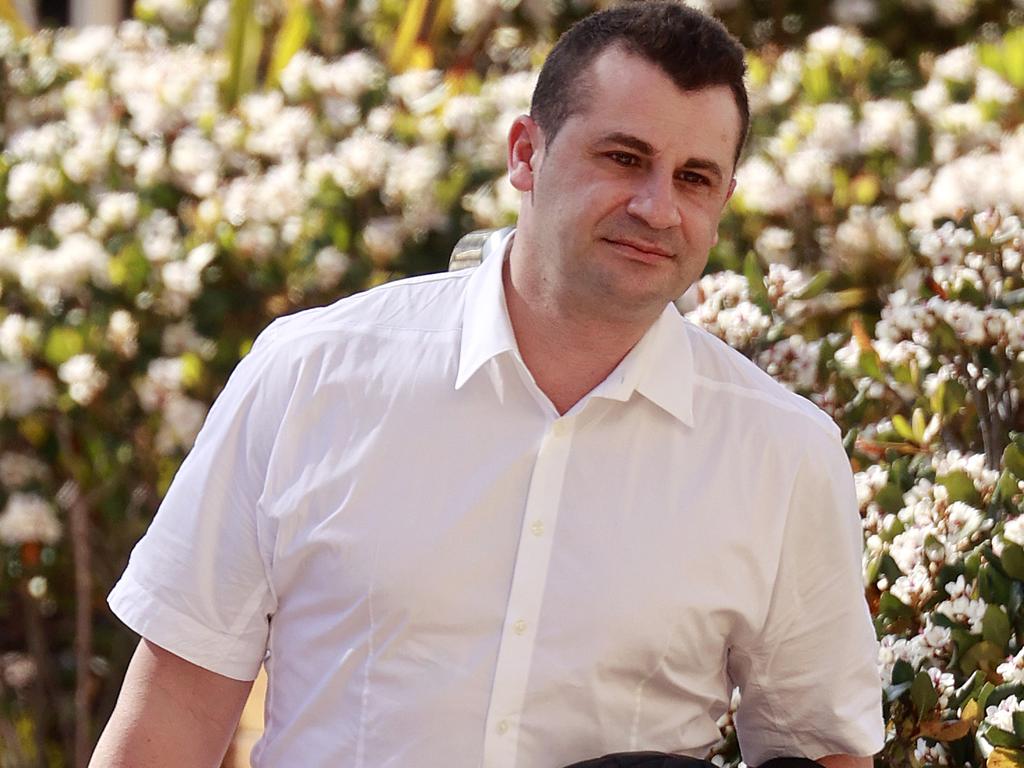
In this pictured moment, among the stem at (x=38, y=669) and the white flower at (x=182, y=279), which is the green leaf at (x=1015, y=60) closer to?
the white flower at (x=182, y=279)

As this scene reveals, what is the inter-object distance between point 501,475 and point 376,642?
279 millimetres

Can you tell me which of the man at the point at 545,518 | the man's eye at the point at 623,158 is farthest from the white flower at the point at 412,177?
the man's eye at the point at 623,158

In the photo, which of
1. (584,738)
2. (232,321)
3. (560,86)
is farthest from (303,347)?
(232,321)

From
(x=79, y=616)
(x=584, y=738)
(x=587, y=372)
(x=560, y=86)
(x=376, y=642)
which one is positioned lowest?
(x=79, y=616)

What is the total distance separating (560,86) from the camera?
2.16 meters

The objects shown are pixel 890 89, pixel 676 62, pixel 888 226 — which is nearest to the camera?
Answer: pixel 676 62

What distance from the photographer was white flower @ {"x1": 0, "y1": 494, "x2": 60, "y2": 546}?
176 inches

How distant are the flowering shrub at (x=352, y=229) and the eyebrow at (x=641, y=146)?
2.84 ft

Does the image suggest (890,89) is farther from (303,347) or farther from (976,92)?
(303,347)

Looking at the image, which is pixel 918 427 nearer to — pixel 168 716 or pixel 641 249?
pixel 641 249

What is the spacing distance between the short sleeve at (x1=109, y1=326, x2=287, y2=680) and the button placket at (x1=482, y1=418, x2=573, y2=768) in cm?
35

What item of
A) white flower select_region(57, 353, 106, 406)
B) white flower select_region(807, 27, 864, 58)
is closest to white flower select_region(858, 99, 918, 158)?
white flower select_region(807, 27, 864, 58)

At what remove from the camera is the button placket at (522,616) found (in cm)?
204

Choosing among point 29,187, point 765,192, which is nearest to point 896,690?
point 765,192
